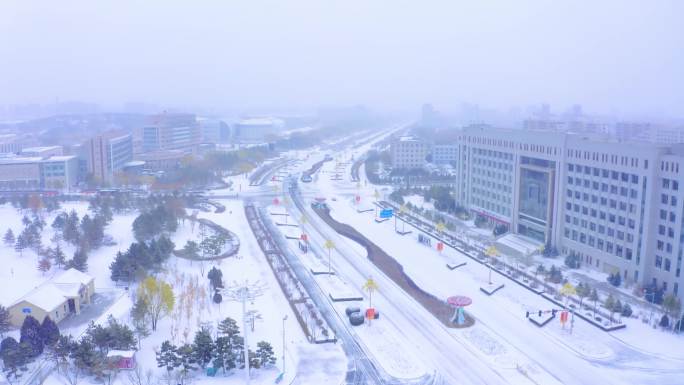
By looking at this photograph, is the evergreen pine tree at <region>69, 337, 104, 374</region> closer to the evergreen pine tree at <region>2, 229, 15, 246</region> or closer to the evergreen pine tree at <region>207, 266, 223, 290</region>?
the evergreen pine tree at <region>207, 266, 223, 290</region>

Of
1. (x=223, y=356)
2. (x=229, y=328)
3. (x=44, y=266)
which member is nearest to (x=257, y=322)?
(x=229, y=328)

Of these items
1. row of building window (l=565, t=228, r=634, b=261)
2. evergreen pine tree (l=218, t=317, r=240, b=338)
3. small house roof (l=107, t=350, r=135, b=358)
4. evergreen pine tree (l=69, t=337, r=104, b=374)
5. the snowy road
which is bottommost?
the snowy road

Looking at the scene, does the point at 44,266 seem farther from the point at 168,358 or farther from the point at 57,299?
the point at 168,358

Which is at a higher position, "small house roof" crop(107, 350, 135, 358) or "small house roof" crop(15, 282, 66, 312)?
"small house roof" crop(15, 282, 66, 312)

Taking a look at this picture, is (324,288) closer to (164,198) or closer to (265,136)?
(164,198)

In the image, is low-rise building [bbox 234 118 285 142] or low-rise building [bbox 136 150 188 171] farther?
low-rise building [bbox 234 118 285 142]

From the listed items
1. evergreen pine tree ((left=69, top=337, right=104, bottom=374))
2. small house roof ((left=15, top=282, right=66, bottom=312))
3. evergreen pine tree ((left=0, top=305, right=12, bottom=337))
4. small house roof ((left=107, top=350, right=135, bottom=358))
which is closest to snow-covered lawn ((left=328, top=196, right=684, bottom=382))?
small house roof ((left=107, top=350, right=135, bottom=358))

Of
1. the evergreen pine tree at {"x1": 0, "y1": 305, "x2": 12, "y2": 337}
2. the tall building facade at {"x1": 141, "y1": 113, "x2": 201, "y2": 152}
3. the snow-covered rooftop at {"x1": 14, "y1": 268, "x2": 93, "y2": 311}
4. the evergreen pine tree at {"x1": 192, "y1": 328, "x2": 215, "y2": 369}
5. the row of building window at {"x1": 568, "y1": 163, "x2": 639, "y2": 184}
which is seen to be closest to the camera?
the evergreen pine tree at {"x1": 192, "y1": 328, "x2": 215, "y2": 369}
